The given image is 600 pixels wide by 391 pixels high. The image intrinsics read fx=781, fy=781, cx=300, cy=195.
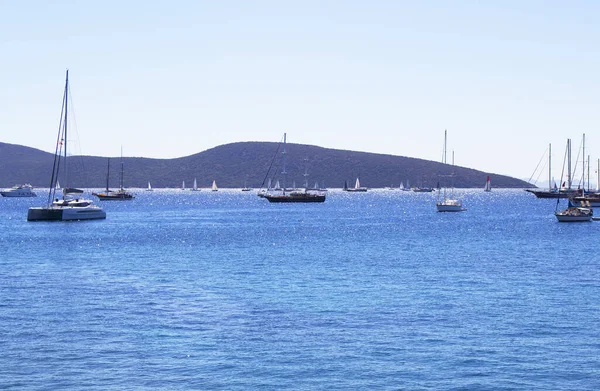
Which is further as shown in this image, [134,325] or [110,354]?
[134,325]

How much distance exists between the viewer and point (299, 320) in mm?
36719

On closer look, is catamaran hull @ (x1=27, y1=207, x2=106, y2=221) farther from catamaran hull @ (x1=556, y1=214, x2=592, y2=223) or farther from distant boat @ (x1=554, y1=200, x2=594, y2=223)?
catamaran hull @ (x1=556, y1=214, x2=592, y2=223)

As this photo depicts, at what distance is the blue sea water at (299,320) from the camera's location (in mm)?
27312

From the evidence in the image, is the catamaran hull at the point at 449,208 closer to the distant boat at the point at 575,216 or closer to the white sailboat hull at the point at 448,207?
the white sailboat hull at the point at 448,207

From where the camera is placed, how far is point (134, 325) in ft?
116

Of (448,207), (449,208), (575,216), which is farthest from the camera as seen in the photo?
(448,207)

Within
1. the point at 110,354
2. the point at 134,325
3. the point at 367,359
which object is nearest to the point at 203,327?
the point at 134,325

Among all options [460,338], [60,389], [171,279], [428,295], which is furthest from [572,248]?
[60,389]

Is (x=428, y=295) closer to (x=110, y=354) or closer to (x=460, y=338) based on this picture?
(x=460, y=338)

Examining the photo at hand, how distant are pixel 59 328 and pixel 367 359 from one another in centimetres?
1434

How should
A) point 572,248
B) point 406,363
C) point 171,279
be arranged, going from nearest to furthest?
point 406,363
point 171,279
point 572,248

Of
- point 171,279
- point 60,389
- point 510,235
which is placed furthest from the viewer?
point 510,235

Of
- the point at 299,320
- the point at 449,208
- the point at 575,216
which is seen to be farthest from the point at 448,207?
the point at 299,320

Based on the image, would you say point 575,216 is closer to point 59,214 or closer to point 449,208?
point 449,208
